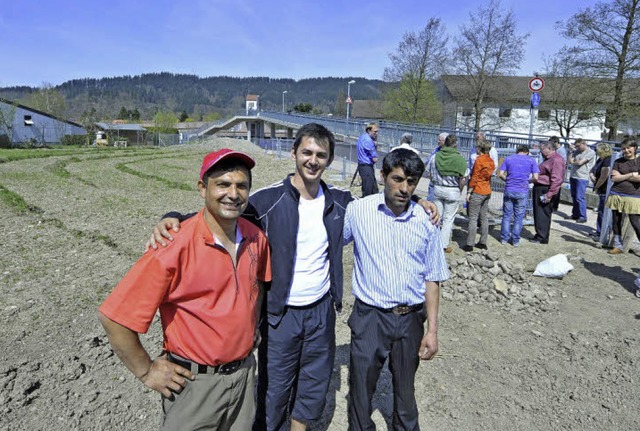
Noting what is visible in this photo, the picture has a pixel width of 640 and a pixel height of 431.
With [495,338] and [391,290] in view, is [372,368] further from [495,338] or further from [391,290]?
[495,338]

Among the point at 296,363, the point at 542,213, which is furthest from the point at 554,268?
the point at 296,363

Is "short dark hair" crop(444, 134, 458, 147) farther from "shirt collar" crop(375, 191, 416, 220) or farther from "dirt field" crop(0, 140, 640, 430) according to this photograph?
"shirt collar" crop(375, 191, 416, 220)

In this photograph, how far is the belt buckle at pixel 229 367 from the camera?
2193mm

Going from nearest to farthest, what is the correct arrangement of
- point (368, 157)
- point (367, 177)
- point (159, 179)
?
point (368, 157), point (367, 177), point (159, 179)

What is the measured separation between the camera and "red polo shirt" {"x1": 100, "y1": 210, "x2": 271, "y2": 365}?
191 cm

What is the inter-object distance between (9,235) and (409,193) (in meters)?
9.63

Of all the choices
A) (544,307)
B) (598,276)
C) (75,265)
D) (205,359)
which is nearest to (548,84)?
(598,276)

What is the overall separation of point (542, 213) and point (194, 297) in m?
8.24

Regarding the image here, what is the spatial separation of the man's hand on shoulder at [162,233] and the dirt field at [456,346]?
213cm

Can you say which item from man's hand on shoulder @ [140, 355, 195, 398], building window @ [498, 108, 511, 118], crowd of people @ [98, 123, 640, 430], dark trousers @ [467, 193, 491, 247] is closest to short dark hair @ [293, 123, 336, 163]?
crowd of people @ [98, 123, 640, 430]

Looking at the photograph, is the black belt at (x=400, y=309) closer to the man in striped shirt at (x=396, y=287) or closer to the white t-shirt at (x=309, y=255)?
the man in striped shirt at (x=396, y=287)

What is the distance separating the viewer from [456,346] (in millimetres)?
4844

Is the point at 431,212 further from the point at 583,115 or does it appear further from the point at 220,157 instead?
the point at 583,115

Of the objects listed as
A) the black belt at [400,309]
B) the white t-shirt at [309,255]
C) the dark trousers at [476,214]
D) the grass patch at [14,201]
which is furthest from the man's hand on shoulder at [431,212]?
the grass patch at [14,201]
